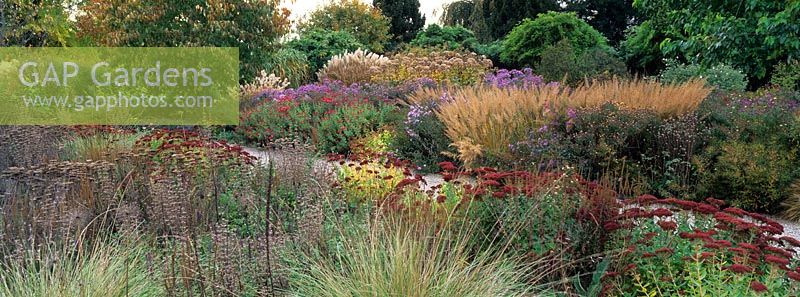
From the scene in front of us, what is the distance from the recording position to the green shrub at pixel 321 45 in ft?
81.5

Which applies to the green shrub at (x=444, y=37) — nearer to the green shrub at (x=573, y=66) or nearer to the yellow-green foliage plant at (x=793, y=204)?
the green shrub at (x=573, y=66)

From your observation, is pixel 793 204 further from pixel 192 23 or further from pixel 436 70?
pixel 192 23

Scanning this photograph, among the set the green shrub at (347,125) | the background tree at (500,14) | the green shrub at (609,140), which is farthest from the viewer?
the background tree at (500,14)

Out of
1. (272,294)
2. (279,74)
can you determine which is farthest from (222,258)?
(279,74)

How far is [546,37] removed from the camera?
66.3 ft

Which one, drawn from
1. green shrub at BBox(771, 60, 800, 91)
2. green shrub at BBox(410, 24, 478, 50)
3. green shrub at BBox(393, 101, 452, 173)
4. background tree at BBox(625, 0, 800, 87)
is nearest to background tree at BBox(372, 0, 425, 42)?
green shrub at BBox(410, 24, 478, 50)

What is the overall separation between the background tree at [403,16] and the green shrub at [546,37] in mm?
13408

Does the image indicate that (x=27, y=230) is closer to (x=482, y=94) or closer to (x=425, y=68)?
(x=482, y=94)

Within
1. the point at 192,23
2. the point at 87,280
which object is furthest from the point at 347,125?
the point at 87,280

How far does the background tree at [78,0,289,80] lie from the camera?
1248cm

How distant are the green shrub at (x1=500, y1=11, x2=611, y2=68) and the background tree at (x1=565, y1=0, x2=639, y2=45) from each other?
8.83 m

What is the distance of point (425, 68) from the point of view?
14.7 m

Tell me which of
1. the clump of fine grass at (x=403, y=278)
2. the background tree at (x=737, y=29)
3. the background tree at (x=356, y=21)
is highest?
the background tree at (x=356, y=21)

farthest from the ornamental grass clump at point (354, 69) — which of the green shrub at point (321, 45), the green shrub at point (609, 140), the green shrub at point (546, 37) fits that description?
the green shrub at point (609, 140)
